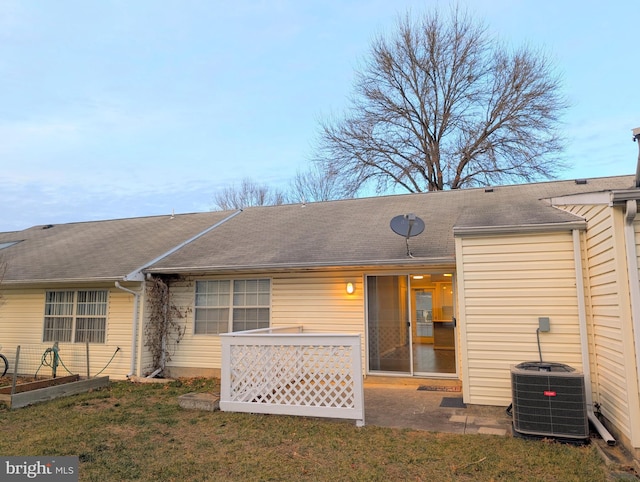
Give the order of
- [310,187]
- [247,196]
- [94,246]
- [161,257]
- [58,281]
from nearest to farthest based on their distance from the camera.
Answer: [58,281] → [161,257] → [94,246] → [310,187] → [247,196]

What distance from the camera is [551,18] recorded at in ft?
35.8

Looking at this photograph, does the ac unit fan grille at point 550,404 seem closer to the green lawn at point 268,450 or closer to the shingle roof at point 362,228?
the green lawn at point 268,450

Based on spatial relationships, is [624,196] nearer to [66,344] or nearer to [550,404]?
[550,404]

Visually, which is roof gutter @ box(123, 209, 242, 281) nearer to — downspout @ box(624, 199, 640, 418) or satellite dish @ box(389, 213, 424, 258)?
satellite dish @ box(389, 213, 424, 258)

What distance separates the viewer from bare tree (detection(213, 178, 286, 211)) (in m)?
28.1

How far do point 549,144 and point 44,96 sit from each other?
19.3m

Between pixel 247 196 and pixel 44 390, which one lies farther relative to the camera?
pixel 247 196

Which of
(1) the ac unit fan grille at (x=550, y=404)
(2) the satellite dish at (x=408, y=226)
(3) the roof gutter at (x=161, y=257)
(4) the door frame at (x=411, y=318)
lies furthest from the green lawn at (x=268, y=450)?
(2) the satellite dish at (x=408, y=226)

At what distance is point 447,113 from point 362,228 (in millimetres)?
11090

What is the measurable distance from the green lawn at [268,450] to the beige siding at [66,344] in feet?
9.20

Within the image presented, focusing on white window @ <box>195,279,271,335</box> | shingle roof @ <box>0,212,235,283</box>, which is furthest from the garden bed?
white window @ <box>195,279,271,335</box>

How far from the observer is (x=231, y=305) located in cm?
891

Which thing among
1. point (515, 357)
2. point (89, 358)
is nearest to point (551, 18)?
point (515, 357)

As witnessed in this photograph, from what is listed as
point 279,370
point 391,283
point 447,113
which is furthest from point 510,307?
point 447,113
